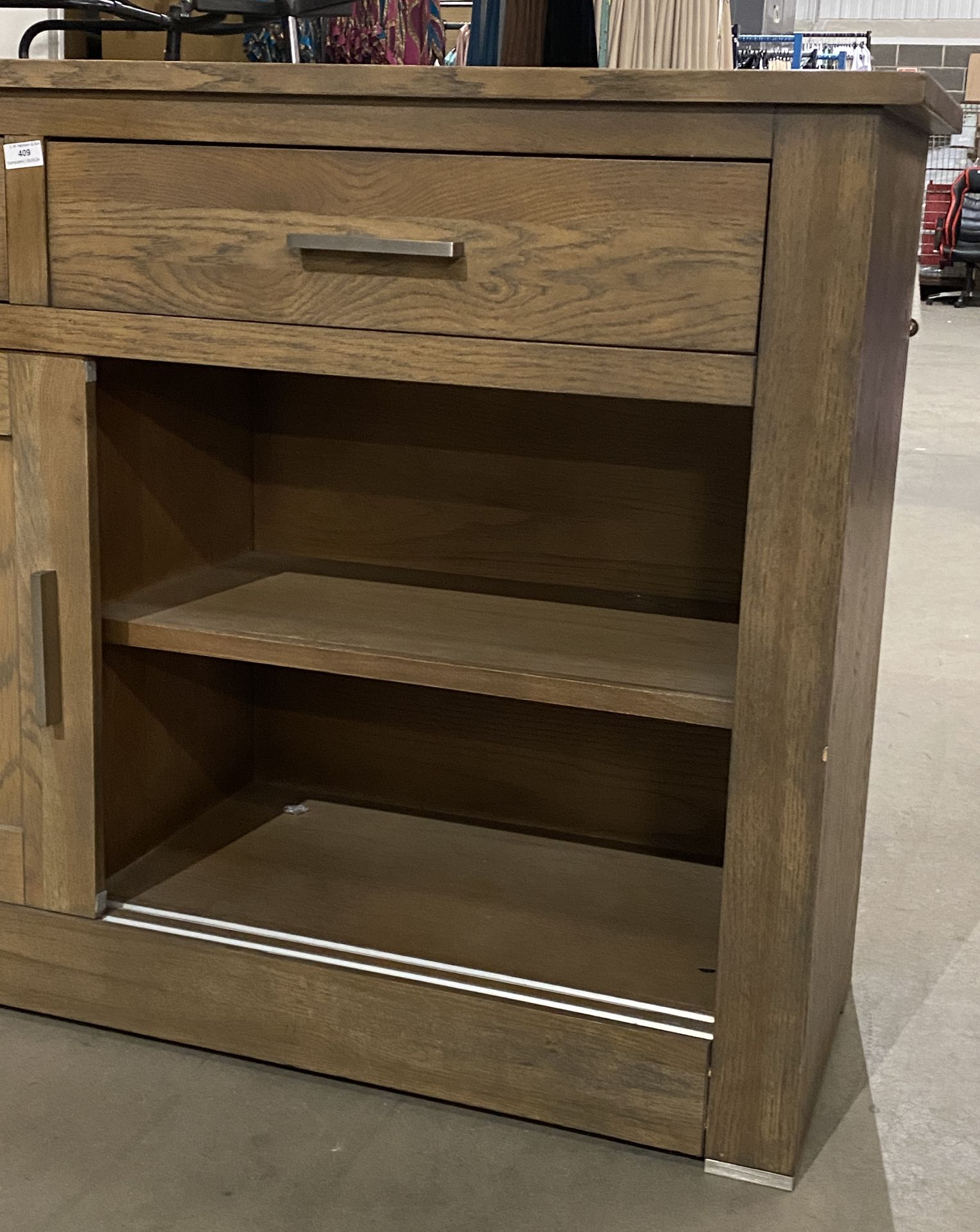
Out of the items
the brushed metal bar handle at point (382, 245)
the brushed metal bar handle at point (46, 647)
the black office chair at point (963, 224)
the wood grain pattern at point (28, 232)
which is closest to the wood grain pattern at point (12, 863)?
the brushed metal bar handle at point (46, 647)

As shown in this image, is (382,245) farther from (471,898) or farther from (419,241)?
(471,898)

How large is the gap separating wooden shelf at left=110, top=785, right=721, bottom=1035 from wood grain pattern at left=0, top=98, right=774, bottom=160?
72cm

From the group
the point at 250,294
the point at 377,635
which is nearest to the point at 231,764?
the point at 377,635

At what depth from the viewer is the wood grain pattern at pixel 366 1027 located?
1224mm

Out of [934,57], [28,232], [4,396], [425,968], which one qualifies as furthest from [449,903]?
[934,57]

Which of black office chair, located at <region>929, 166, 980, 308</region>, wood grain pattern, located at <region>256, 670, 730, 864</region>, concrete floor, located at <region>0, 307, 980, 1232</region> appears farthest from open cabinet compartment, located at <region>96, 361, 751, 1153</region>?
black office chair, located at <region>929, 166, 980, 308</region>

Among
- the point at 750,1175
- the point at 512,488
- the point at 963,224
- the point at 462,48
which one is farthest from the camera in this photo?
the point at 963,224

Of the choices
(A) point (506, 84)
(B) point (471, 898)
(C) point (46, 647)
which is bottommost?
(B) point (471, 898)

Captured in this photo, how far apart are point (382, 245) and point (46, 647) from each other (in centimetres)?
50

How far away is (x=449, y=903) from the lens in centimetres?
145

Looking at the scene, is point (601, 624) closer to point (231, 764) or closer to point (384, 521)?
point (384, 521)

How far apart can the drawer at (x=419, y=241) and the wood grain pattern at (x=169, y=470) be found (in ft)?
0.53

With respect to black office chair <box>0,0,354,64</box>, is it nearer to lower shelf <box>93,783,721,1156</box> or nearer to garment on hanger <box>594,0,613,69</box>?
garment on hanger <box>594,0,613,69</box>

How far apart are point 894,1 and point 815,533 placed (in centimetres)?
1148
